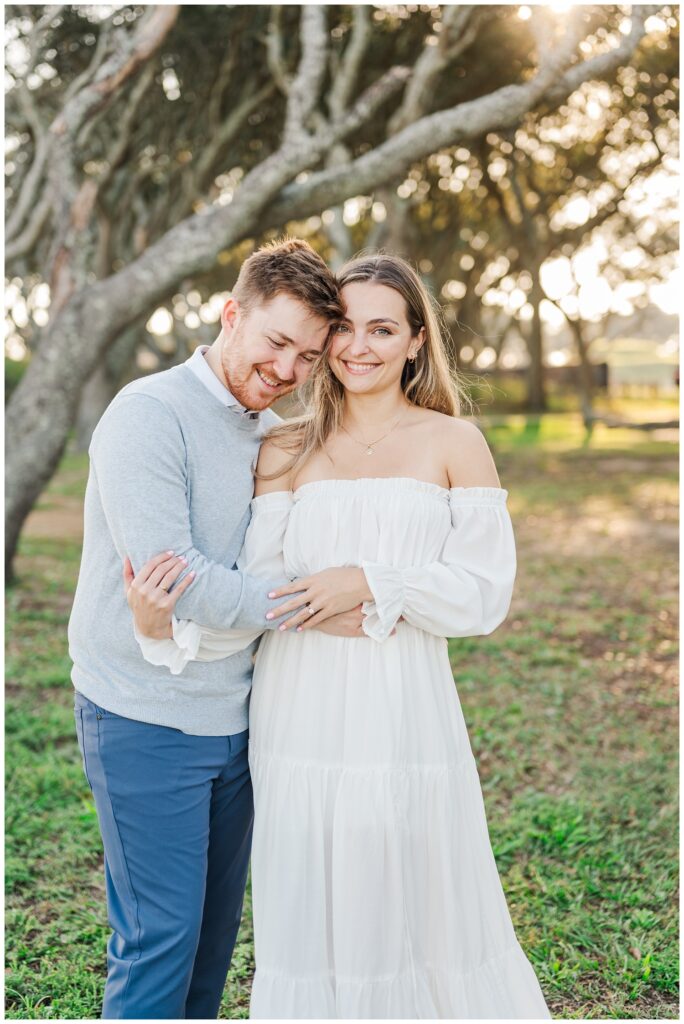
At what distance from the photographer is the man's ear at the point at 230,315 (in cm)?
290

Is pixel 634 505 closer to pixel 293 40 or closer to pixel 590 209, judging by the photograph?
pixel 293 40

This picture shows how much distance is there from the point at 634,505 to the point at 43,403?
943 cm

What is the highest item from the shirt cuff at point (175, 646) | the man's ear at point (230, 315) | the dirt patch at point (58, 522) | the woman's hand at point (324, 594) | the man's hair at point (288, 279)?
the man's hair at point (288, 279)

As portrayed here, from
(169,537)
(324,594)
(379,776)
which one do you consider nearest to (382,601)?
(324,594)

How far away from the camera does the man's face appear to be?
2.82 m

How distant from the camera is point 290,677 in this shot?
9.75 ft

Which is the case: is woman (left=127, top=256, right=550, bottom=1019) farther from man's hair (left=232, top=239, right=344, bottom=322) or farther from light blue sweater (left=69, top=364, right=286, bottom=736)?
man's hair (left=232, top=239, right=344, bottom=322)

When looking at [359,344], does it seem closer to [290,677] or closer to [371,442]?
[371,442]

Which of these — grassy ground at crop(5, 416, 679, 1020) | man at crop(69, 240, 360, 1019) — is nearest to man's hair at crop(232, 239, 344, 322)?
man at crop(69, 240, 360, 1019)

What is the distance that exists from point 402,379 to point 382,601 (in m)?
0.92

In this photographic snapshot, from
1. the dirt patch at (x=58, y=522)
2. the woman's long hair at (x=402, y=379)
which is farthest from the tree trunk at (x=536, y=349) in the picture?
the woman's long hair at (x=402, y=379)

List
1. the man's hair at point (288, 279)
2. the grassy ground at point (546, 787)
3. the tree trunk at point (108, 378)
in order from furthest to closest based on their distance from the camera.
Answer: the tree trunk at point (108, 378), the grassy ground at point (546, 787), the man's hair at point (288, 279)

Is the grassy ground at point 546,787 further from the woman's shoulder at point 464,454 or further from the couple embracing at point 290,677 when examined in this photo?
the woman's shoulder at point 464,454

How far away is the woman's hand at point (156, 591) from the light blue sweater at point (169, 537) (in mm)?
39
